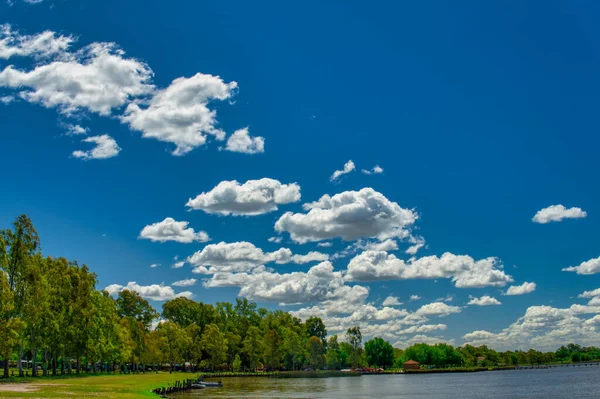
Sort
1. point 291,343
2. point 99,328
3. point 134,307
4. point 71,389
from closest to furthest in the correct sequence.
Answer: point 71,389 → point 99,328 → point 134,307 → point 291,343

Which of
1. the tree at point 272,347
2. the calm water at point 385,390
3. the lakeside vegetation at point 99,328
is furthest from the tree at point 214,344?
the calm water at point 385,390

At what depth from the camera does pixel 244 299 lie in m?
199

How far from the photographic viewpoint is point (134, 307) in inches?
5940

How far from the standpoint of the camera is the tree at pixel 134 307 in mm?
149875

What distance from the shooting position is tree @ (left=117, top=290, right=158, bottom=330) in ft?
492

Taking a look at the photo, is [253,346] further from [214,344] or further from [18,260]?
[18,260]

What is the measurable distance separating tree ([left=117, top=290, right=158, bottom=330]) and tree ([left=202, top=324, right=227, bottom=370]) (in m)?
16.9

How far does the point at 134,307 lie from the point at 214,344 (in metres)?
25.8

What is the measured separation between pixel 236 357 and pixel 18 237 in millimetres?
111640

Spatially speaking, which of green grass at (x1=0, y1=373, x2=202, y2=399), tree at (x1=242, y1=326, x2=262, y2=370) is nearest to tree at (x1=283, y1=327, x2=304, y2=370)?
tree at (x1=242, y1=326, x2=262, y2=370)

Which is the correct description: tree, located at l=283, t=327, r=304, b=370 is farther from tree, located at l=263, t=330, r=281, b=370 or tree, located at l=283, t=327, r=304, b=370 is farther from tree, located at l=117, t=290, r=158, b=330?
tree, located at l=117, t=290, r=158, b=330

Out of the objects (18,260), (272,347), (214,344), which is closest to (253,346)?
(272,347)

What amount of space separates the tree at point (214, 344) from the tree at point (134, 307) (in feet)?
55.4

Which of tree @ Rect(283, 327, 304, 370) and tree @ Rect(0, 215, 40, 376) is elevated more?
tree @ Rect(0, 215, 40, 376)
